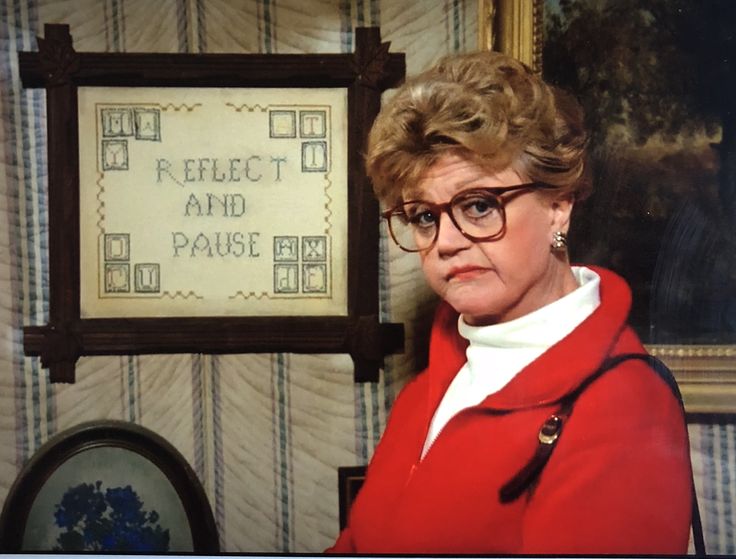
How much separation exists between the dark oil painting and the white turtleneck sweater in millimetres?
82

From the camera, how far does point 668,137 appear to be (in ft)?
4.04

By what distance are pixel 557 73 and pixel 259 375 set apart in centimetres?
61

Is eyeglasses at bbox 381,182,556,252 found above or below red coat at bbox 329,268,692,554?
above

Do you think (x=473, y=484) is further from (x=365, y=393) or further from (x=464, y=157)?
(x=464, y=157)

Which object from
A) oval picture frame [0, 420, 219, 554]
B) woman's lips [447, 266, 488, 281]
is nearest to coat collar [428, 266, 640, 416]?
woman's lips [447, 266, 488, 281]

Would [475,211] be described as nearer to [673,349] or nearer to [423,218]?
[423,218]

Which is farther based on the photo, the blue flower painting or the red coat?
the blue flower painting

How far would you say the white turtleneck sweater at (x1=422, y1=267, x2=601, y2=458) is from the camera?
47.0 inches

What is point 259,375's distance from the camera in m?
1.25

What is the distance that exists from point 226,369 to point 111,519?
0.93ft

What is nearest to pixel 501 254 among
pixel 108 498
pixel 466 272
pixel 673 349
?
pixel 466 272

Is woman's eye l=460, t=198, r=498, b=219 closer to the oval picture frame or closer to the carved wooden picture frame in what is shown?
the carved wooden picture frame

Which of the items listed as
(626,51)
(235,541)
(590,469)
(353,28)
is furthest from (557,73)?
(235,541)

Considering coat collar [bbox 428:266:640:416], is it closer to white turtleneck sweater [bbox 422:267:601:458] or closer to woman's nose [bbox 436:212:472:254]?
white turtleneck sweater [bbox 422:267:601:458]
